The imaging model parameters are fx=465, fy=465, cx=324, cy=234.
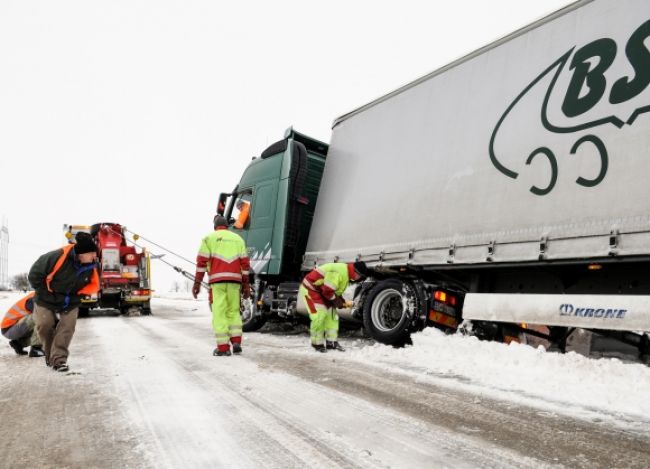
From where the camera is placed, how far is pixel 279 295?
8.19 meters

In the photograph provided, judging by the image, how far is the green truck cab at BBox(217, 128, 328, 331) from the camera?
8.01 meters

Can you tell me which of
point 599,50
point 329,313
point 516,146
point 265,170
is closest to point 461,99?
point 516,146

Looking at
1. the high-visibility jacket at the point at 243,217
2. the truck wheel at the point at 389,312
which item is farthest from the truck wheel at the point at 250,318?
the truck wheel at the point at 389,312

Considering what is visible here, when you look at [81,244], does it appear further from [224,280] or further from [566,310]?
[566,310]

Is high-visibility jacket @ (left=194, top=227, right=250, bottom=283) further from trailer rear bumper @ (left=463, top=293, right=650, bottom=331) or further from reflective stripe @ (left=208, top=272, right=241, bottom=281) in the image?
trailer rear bumper @ (left=463, top=293, right=650, bottom=331)

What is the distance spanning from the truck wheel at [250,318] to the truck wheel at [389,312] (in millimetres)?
2909

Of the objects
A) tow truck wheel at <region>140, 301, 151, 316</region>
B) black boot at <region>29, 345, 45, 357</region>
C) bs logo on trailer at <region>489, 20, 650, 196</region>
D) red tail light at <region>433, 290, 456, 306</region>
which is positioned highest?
bs logo on trailer at <region>489, 20, 650, 196</region>

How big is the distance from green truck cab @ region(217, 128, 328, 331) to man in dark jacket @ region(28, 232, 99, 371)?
12.1 ft

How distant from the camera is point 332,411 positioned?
3014mm

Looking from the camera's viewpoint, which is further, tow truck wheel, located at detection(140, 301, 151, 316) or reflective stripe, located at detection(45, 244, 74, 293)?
tow truck wheel, located at detection(140, 301, 151, 316)

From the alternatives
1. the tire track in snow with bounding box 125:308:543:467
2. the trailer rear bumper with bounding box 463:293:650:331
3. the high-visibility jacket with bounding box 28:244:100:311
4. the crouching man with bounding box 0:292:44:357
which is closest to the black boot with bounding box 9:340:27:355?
the crouching man with bounding box 0:292:44:357

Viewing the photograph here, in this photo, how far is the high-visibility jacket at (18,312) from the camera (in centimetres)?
530

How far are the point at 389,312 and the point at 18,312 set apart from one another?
4.53 m

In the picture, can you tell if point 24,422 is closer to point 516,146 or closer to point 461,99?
point 516,146
